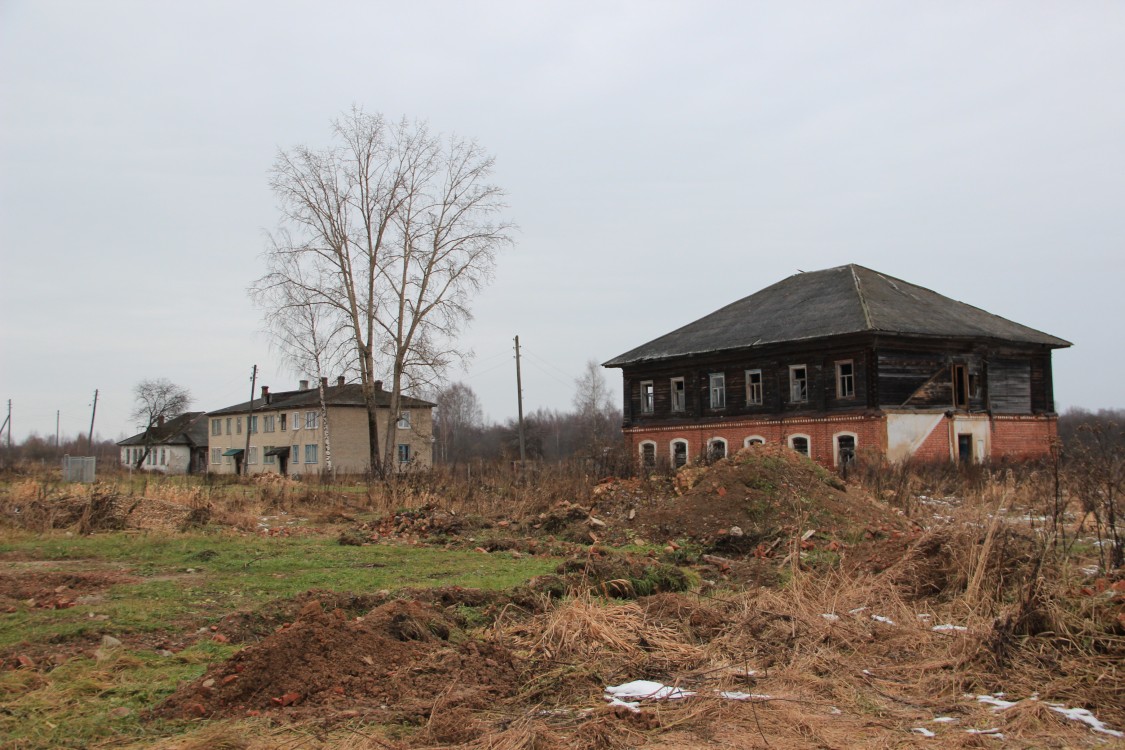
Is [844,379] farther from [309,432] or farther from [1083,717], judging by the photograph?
[309,432]

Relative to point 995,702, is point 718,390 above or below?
above

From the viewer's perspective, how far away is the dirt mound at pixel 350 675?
5.59 m

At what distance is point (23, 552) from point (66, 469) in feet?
79.0

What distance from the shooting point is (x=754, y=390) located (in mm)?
35875

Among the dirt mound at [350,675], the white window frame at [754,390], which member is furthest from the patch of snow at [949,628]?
the white window frame at [754,390]

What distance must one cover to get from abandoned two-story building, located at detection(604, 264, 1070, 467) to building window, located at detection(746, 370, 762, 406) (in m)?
0.05

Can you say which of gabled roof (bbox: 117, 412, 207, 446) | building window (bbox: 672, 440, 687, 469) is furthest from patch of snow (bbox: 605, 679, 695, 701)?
gabled roof (bbox: 117, 412, 207, 446)

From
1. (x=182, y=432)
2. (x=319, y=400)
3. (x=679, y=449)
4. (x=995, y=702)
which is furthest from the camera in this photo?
(x=182, y=432)

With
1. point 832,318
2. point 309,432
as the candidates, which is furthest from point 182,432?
point 832,318

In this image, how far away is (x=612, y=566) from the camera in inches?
414

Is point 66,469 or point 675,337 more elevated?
point 675,337

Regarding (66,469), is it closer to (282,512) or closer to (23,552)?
(282,512)

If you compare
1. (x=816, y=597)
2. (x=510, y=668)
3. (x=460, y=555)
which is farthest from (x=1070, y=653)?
(x=460, y=555)

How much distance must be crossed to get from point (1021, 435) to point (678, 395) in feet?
45.2
